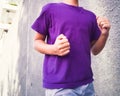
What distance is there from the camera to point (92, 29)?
2.46 metres

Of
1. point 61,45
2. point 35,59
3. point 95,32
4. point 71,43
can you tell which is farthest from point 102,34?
point 35,59

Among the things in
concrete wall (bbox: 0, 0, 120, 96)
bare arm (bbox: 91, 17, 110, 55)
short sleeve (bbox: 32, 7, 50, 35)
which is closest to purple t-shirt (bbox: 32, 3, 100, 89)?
short sleeve (bbox: 32, 7, 50, 35)

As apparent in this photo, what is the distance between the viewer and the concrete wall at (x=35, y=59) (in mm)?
3088

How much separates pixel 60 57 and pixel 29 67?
11.3 feet

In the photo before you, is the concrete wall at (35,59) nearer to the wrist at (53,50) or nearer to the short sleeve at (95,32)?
the short sleeve at (95,32)

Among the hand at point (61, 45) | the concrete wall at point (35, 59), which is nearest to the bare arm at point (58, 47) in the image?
the hand at point (61, 45)

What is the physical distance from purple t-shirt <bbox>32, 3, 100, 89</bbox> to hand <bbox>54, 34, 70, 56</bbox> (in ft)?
0.18

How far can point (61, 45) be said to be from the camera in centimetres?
217

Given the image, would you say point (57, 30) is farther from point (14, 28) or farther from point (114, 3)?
point (14, 28)

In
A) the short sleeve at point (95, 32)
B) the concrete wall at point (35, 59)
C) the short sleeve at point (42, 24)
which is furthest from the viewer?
the concrete wall at point (35, 59)

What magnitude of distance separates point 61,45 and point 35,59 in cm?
311

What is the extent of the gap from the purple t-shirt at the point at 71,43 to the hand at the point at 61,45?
0.18 feet

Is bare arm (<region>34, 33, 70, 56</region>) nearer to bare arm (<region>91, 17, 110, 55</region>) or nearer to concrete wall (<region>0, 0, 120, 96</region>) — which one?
bare arm (<region>91, 17, 110, 55</region>)

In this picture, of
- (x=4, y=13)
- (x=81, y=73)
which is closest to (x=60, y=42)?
(x=81, y=73)
